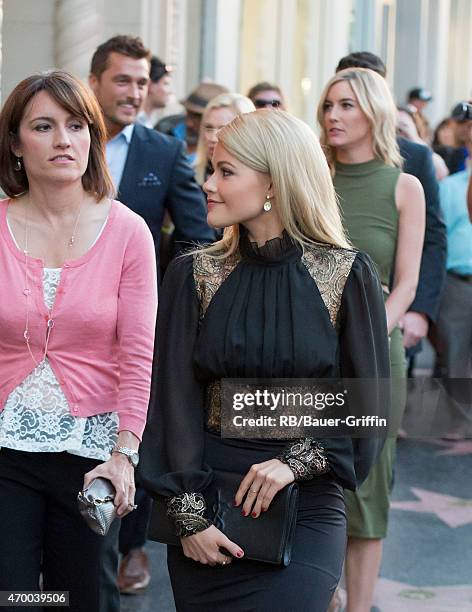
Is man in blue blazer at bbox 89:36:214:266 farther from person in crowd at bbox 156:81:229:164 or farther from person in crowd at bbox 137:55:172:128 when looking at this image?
person in crowd at bbox 137:55:172:128

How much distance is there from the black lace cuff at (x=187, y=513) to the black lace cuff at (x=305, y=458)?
0.79 feet

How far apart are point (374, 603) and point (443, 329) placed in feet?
9.37

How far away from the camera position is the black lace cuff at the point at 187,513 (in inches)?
140

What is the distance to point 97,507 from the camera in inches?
148

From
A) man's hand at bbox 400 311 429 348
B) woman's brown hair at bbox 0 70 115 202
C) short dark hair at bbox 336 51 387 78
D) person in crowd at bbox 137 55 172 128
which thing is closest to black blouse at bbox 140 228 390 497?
woman's brown hair at bbox 0 70 115 202

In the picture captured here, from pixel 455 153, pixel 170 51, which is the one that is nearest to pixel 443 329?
pixel 455 153

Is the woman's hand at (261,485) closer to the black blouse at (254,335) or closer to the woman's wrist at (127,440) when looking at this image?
the black blouse at (254,335)

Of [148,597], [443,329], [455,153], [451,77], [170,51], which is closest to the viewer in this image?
[148,597]

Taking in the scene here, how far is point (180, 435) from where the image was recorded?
3.65m

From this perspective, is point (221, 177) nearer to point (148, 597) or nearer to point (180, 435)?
point (180, 435)

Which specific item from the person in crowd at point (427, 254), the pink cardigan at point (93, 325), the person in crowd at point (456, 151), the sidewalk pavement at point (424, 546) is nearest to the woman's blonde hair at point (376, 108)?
the person in crowd at point (427, 254)

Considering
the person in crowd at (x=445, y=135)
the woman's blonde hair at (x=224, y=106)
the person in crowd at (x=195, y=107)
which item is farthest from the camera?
the person in crowd at (x=445, y=135)

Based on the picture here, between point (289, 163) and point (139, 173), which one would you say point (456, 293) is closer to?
point (139, 173)

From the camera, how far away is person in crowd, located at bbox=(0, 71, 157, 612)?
157 inches
